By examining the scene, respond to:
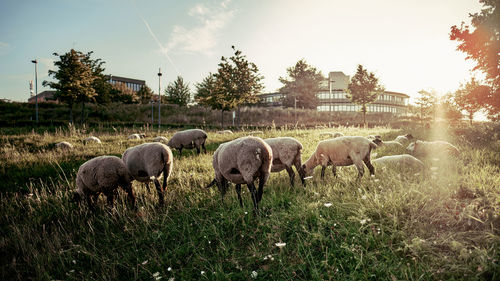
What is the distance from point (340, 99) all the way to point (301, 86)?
21864mm

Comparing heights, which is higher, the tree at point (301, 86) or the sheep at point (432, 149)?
the tree at point (301, 86)

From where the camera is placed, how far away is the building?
71.0 meters

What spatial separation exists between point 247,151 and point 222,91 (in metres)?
27.9

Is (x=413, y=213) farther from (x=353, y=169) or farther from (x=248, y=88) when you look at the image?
(x=248, y=88)

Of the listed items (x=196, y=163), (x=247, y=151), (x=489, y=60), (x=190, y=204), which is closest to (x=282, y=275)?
(x=247, y=151)

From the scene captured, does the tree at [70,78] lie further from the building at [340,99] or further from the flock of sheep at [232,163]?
the building at [340,99]

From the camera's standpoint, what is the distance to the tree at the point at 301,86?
57000 millimetres

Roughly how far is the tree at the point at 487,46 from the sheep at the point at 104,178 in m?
15.8

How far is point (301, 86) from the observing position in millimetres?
57125

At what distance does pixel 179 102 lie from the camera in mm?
55344

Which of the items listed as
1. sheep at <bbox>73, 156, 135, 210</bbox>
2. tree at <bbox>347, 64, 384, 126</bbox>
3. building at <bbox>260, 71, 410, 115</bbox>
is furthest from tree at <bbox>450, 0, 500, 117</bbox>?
building at <bbox>260, 71, 410, 115</bbox>

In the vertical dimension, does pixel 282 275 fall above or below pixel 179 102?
below

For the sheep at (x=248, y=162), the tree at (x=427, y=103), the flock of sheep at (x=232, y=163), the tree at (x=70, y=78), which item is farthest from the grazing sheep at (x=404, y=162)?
the tree at (x=427, y=103)

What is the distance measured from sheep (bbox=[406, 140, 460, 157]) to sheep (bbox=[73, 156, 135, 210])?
9.19 metres
